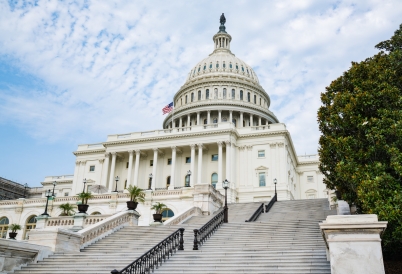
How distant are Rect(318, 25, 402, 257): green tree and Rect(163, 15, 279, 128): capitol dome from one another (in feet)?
204

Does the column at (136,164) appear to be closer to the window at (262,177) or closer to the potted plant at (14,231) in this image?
the window at (262,177)

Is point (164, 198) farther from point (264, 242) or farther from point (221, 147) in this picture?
point (221, 147)

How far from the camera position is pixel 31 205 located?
44.2 m

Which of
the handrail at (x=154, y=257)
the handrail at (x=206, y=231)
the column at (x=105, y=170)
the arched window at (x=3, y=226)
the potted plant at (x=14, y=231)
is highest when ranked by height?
the column at (x=105, y=170)

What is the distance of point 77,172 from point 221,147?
2680 cm

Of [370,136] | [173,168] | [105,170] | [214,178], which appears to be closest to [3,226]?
[105,170]

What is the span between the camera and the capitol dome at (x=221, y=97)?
277ft

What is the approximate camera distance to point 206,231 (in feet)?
67.5

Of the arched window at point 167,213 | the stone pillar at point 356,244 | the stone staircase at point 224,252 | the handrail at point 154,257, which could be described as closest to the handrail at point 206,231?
the stone staircase at point 224,252

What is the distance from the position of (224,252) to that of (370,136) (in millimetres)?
7743

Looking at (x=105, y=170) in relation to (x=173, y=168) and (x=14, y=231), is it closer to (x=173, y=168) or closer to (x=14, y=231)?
(x=173, y=168)

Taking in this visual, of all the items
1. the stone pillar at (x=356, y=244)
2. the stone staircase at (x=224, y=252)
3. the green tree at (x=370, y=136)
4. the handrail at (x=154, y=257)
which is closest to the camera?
the stone pillar at (x=356, y=244)

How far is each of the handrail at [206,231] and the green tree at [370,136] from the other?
645cm

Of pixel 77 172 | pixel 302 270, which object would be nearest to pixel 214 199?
pixel 302 270
